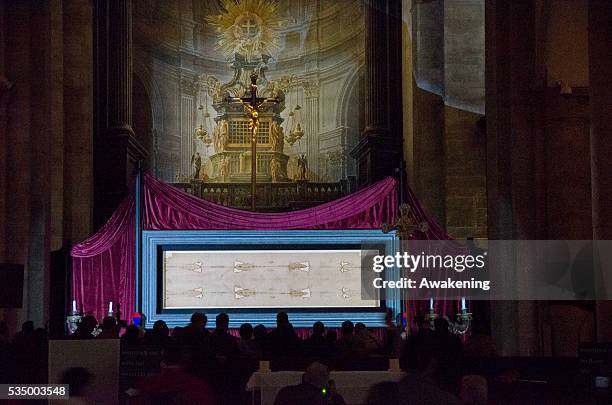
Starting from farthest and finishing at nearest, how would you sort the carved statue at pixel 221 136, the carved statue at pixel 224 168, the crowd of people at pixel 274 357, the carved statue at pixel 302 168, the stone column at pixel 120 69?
1. the carved statue at pixel 221 136
2. the carved statue at pixel 224 168
3. the carved statue at pixel 302 168
4. the stone column at pixel 120 69
5. the crowd of people at pixel 274 357

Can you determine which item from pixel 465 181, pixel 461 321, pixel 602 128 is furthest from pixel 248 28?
pixel 602 128

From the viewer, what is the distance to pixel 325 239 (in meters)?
18.7

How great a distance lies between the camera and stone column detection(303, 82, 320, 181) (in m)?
31.0

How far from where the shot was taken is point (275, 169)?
29.5 meters

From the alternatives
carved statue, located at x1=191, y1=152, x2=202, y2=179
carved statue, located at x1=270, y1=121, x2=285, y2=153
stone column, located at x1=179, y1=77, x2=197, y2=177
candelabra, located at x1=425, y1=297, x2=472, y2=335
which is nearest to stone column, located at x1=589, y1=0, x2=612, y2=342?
candelabra, located at x1=425, y1=297, x2=472, y2=335

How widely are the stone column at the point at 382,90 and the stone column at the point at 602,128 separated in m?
12.2

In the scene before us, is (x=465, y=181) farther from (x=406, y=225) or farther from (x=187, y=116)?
(x=187, y=116)

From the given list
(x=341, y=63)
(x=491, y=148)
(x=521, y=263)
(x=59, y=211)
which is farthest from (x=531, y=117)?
(x=341, y=63)

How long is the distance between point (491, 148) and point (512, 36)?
5.65 feet

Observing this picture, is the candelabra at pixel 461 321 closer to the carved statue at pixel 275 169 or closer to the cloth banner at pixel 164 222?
the cloth banner at pixel 164 222

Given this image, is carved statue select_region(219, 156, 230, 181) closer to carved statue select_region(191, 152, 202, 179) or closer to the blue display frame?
carved statue select_region(191, 152, 202, 179)

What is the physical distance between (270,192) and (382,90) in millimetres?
4323

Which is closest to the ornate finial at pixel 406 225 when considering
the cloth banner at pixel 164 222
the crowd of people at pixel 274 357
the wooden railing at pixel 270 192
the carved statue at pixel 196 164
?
the cloth banner at pixel 164 222

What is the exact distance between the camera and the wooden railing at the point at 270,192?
89.5 feet
